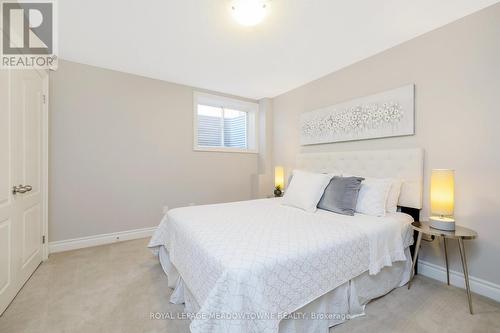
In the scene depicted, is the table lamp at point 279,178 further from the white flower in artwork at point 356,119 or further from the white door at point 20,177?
the white door at point 20,177

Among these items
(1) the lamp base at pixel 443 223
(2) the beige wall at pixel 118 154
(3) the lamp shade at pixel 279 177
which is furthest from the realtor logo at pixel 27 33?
(1) the lamp base at pixel 443 223

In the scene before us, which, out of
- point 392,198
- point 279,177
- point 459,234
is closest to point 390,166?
point 392,198

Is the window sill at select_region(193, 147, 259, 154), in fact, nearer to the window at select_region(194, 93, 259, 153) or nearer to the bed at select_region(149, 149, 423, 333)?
the window at select_region(194, 93, 259, 153)

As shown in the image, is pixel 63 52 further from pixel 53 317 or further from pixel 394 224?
pixel 394 224

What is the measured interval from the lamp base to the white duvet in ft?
0.70

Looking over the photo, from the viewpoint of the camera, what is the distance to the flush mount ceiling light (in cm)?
181

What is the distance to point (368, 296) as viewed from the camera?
5.71 ft

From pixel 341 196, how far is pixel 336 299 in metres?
0.99

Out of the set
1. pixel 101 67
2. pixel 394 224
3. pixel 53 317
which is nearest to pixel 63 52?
pixel 101 67

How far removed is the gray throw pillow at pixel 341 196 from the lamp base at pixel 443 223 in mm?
624

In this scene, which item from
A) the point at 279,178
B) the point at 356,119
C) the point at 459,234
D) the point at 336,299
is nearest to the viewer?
the point at 336,299

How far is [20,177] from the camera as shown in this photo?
194 cm

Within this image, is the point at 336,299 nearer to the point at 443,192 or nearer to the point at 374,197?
the point at 374,197

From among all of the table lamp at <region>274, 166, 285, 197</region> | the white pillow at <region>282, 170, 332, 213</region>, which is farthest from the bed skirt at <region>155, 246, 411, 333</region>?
the table lamp at <region>274, 166, 285, 197</region>
